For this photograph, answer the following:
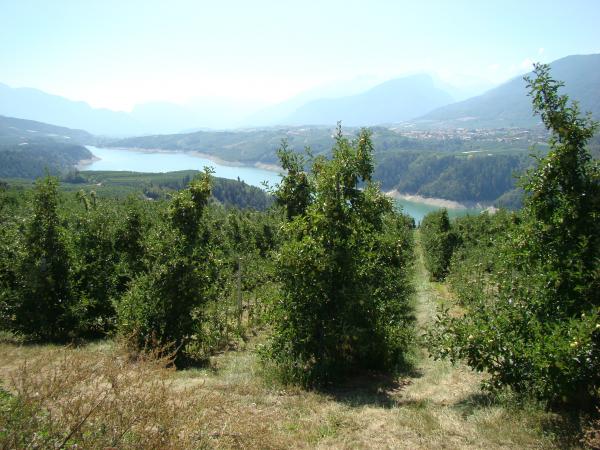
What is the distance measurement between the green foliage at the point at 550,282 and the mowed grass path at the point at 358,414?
71 cm

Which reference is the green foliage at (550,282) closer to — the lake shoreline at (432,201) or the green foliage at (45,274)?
the green foliage at (45,274)

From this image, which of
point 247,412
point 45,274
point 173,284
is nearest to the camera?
point 247,412

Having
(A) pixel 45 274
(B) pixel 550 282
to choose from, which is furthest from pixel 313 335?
(A) pixel 45 274

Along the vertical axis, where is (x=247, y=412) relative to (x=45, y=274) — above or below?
below

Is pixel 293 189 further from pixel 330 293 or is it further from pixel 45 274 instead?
pixel 45 274

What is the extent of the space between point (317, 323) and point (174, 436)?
454cm

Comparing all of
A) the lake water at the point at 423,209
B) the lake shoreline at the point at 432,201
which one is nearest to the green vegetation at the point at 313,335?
the lake water at the point at 423,209

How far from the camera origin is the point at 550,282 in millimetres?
6758

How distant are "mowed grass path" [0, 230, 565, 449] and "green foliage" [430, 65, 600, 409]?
0.71 metres

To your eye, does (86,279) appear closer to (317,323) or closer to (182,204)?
(182,204)

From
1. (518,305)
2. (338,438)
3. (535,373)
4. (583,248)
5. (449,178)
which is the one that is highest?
(583,248)

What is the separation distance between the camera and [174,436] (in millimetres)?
4887

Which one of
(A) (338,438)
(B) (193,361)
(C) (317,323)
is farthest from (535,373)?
(B) (193,361)

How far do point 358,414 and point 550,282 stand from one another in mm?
3890
